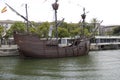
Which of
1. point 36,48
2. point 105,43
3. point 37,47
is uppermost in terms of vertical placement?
point 37,47

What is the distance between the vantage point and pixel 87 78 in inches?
1236

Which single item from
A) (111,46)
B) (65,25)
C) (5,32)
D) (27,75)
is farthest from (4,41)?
(27,75)

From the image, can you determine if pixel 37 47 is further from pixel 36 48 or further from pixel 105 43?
pixel 105 43

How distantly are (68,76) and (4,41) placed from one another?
5801cm

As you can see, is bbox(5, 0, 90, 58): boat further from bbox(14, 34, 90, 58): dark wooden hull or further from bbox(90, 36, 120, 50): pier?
bbox(90, 36, 120, 50): pier

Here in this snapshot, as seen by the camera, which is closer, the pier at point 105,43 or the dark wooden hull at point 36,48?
the dark wooden hull at point 36,48

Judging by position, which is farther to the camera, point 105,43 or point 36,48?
point 105,43

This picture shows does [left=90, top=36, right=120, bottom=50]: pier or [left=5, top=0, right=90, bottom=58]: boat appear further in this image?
[left=90, top=36, right=120, bottom=50]: pier

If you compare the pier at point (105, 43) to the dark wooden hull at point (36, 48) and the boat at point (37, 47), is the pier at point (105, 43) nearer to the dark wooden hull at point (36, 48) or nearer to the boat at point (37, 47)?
the boat at point (37, 47)

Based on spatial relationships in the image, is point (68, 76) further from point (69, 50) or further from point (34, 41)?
point (69, 50)

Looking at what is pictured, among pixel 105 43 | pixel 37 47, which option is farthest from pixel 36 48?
pixel 105 43

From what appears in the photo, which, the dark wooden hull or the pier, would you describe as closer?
the dark wooden hull

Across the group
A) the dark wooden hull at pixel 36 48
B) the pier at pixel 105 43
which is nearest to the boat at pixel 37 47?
the dark wooden hull at pixel 36 48

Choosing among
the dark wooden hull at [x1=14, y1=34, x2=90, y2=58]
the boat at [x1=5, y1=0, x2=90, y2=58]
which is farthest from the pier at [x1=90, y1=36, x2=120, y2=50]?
the dark wooden hull at [x1=14, y1=34, x2=90, y2=58]
